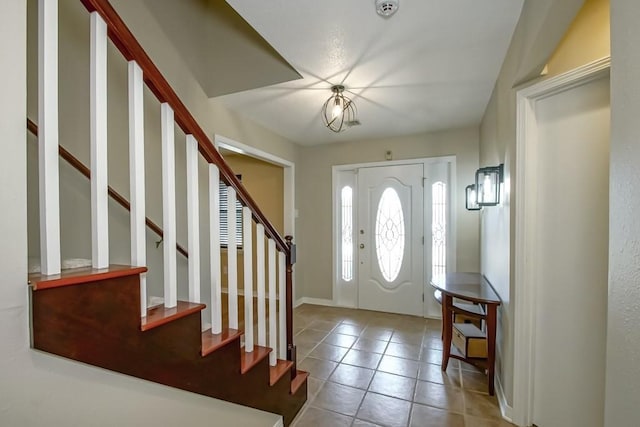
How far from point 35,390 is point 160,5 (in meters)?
2.49

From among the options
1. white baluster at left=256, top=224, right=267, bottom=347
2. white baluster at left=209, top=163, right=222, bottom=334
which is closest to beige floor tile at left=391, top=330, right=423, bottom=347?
white baluster at left=256, top=224, right=267, bottom=347

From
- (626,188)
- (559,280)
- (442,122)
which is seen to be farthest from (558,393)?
(442,122)

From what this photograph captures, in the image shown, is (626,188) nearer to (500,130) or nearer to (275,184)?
(500,130)

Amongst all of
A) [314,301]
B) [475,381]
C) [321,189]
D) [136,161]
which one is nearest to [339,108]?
[136,161]

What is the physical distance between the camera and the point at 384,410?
1926 millimetres

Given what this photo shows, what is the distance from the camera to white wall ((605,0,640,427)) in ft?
2.23

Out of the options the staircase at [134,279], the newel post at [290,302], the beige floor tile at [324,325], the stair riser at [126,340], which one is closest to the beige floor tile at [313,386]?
the newel post at [290,302]

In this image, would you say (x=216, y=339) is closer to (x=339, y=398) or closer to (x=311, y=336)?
(x=339, y=398)

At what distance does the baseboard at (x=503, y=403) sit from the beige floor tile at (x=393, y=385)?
1.89 ft

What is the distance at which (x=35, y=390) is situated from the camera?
0.69 meters

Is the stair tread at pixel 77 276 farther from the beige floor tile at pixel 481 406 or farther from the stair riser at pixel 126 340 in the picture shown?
the beige floor tile at pixel 481 406

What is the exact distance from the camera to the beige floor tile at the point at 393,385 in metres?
2.09

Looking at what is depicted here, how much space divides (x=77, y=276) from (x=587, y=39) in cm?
245

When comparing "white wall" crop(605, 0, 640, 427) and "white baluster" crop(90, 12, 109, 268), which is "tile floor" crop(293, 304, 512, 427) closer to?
"white wall" crop(605, 0, 640, 427)
